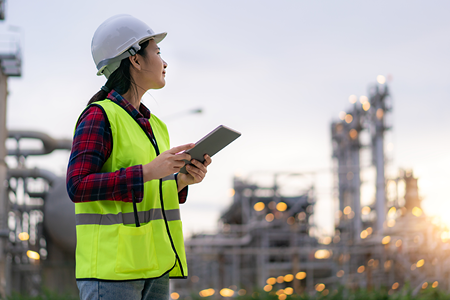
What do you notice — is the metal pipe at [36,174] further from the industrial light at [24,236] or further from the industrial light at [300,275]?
the industrial light at [300,275]

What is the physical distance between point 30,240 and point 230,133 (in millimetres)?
19355

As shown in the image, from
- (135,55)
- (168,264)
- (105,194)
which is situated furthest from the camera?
(135,55)

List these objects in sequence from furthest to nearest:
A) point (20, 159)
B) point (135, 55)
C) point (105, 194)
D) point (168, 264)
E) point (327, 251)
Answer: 1. point (327, 251)
2. point (20, 159)
3. point (135, 55)
4. point (168, 264)
5. point (105, 194)

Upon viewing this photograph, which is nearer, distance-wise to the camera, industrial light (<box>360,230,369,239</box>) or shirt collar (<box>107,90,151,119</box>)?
shirt collar (<box>107,90,151,119</box>)

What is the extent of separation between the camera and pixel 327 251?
1032 inches

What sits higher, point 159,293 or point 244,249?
point 159,293

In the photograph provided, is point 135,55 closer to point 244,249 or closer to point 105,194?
point 105,194

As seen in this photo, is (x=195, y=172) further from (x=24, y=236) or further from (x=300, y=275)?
(x=300, y=275)

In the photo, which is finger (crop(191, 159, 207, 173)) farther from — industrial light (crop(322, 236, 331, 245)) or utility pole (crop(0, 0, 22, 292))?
industrial light (crop(322, 236, 331, 245))

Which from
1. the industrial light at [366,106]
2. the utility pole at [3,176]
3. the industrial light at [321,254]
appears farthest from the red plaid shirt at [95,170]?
the industrial light at [321,254]

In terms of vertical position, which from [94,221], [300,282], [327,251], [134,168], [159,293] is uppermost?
[134,168]

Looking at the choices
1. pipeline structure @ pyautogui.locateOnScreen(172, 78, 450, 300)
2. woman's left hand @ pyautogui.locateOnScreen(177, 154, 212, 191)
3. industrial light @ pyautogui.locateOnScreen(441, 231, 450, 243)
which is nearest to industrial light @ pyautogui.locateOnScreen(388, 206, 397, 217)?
pipeline structure @ pyautogui.locateOnScreen(172, 78, 450, 300)

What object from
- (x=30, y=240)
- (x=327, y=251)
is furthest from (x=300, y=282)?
(x=30, y=240)

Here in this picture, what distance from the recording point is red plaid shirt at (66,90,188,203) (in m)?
1.91
